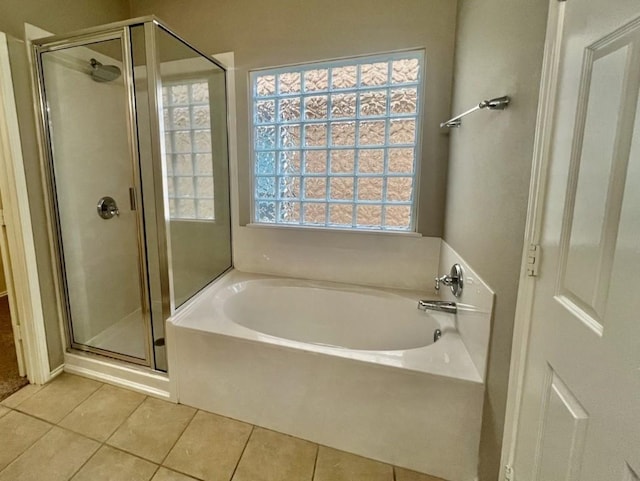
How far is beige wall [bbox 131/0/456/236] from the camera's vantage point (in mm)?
1791

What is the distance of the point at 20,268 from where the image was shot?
1674 millimetres

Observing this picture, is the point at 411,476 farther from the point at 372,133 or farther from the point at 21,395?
the point at 21,395

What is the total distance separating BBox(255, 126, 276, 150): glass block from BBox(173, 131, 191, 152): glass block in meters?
0.52

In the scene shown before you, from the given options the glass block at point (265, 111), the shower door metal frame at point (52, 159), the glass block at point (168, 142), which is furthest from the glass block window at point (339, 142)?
the shower door metal frame at point (52, 159)

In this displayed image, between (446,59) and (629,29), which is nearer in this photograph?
(629,29)

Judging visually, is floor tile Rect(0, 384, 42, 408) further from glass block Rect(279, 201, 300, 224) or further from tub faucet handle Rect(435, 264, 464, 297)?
tub faucet handle Rect(435, 264, 464, 297)

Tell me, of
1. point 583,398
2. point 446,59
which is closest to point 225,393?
point 583,398

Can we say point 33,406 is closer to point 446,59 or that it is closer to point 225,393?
point 225,393

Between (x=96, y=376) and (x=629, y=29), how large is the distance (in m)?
2.69

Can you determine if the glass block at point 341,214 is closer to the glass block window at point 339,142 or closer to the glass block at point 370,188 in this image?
the glass block window at point 339,142

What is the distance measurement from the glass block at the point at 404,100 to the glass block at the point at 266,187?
1006 millimetres

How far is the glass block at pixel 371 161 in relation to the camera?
80.1 inches

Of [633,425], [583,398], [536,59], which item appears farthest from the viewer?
[536,59]

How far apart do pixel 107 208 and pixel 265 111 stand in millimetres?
1294
